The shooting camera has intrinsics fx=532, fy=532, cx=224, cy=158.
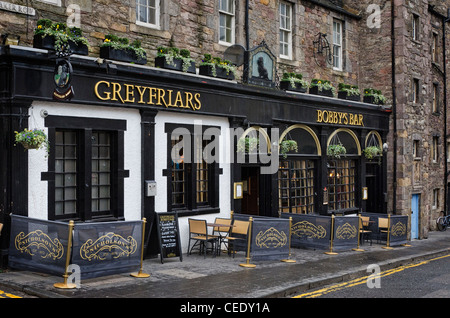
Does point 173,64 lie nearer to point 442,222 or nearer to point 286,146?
point 286,146

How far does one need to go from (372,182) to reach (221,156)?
352 inches

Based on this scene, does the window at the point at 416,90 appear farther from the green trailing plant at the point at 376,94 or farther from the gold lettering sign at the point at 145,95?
the gold lettering sign at the point at 145,95

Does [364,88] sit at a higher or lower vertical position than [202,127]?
higher

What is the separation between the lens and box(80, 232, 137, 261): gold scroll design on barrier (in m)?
9.12

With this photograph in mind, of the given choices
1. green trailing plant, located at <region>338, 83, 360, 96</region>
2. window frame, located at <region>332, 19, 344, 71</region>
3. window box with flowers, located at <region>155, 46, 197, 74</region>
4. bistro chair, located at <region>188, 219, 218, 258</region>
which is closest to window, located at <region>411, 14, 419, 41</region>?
window frame, located at <region>332, 19, 344, 71</region>

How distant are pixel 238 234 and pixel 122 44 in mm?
5399

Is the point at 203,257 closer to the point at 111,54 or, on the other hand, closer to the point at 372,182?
the point at 111,54

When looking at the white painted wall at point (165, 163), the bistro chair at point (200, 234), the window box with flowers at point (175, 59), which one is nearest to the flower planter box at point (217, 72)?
the window box with flowers at point (175, 59)

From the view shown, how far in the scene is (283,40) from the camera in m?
17.7

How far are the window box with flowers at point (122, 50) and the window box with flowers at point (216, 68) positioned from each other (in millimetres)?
2017

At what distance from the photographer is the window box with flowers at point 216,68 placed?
13875 mm

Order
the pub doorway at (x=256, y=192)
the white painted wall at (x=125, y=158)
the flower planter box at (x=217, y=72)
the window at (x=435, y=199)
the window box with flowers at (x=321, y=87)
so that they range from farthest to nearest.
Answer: the window at (x=435, y=199) → the window box with flowers at (x=321, y=87) → the pub doorway at (x=256, y=192) → the flower planter box at (x=217, y=72) → the white painted wall at (x=125, y=158)

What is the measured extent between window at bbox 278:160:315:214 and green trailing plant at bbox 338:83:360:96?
3.03 m
